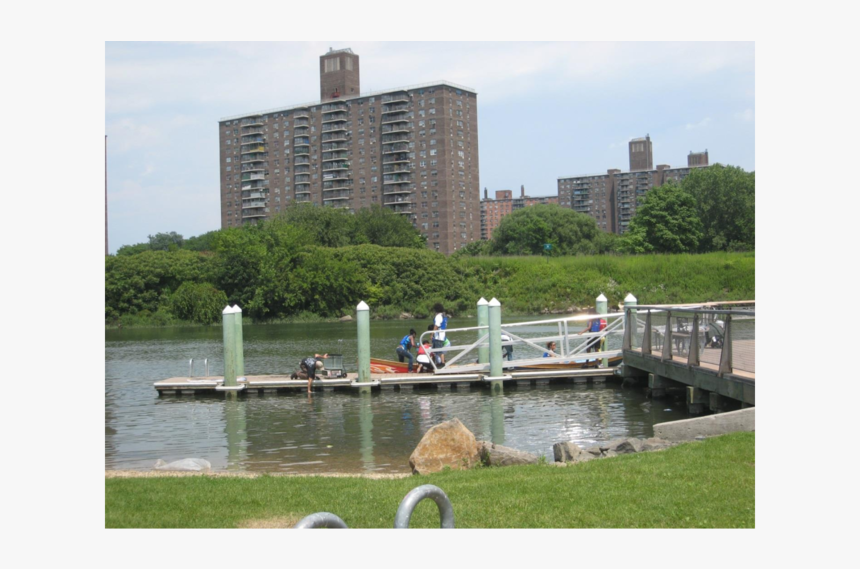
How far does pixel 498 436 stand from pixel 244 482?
18.4ft

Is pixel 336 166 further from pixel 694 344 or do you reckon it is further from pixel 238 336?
pixel 694 344

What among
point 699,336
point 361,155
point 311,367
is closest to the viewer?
point 699,336

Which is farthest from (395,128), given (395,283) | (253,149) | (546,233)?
(395,283)

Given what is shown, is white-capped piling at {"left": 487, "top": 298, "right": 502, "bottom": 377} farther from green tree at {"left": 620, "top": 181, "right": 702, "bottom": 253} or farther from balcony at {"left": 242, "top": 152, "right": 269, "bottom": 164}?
balcony at {"left": 242, "top": 152, "right": 269, "bottom": 164}

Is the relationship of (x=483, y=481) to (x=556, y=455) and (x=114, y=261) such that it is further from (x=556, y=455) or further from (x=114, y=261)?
(x=114, y=261)

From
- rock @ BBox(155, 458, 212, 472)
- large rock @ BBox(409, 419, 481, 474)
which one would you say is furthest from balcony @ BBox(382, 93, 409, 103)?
large rock @ BBox(409, 419, 481, 474)

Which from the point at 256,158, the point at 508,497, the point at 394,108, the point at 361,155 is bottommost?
the point at 508,497

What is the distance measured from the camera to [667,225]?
78250mm

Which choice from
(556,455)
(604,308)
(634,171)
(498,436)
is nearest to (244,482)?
(556,455)

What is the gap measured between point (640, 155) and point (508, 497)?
156942 millimetres

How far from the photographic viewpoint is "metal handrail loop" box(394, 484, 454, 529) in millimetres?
4254

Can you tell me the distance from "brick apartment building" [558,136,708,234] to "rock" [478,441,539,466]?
458 feet

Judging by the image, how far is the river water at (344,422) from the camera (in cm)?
1189

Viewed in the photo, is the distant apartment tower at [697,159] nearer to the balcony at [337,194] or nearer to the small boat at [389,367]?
the balcony at [337,194]
